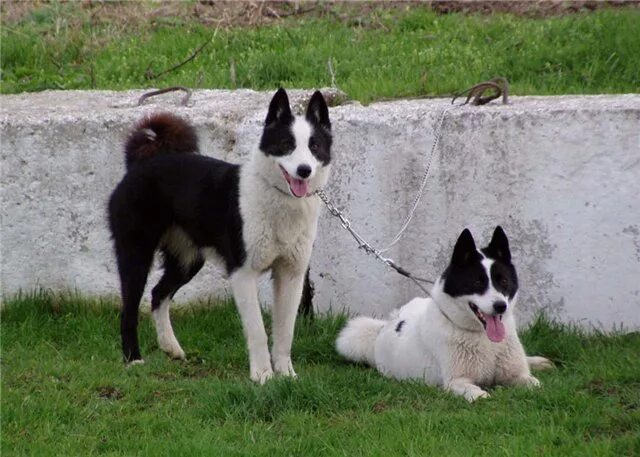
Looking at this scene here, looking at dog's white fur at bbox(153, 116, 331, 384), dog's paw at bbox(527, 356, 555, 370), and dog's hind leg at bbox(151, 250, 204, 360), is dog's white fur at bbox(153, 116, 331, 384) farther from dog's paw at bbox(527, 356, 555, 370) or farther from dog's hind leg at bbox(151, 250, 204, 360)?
dog's paw at bbox(527, 356, 555, 370)

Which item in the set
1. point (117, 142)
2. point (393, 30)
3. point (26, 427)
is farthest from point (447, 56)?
point (26, 427)

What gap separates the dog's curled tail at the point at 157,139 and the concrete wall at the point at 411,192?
0.72 metres

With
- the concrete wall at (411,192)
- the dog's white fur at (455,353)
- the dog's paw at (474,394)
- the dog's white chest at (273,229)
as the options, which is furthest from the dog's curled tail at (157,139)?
the dog's paw at (474,394)

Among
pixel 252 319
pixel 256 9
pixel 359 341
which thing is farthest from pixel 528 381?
pixel 256 9

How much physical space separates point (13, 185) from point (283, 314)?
7.73 feet

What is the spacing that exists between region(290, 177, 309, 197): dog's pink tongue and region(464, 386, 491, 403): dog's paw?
51.9 inches

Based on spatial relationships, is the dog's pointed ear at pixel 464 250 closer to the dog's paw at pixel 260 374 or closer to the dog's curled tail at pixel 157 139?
the dog's paw at pixel 260 374

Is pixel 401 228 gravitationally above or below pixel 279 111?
below

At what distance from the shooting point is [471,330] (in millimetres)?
6137

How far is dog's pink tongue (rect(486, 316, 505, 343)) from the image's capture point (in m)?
5.96

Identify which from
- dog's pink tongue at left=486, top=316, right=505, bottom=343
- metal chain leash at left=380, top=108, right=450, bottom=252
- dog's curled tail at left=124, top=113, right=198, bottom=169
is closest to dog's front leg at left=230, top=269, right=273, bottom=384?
dog's curled tail at left=124, top=113, right=198, bottom=169

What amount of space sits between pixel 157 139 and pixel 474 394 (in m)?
2.42

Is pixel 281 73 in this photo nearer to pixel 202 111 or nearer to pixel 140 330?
pixel 202 111

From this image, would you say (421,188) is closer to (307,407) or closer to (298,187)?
(298,187)
